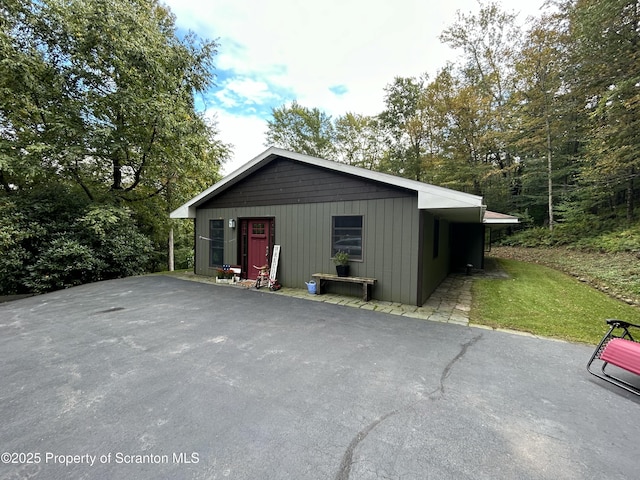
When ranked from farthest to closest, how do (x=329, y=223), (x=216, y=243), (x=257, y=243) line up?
(x=216, y=243)
(x=257, y=243)
(x=329, y=223)

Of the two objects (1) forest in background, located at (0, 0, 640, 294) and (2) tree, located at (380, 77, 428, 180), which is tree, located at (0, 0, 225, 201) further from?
(2) tree, located at (380, 77, 428, 180)

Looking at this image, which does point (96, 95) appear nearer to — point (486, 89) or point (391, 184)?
point (391, 184)

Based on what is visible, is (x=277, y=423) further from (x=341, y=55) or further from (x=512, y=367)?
(x=341, y=55)

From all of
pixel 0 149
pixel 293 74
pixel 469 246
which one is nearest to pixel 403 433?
pixel 469 246

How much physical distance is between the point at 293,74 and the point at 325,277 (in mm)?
13332

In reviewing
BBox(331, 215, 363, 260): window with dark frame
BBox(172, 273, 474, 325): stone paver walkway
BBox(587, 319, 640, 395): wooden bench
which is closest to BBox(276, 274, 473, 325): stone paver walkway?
BBox(172, 273, 474, 325): stone paver walkway

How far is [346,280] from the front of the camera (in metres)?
5.79

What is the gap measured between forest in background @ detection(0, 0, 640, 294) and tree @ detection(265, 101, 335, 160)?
752 centimetres

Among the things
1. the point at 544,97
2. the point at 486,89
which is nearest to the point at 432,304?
the point at 544,97

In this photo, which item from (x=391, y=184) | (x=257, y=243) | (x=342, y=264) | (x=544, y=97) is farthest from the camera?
(x=544, y=97)

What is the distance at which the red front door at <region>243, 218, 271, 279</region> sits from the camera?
7645 millimetres

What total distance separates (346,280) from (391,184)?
7.62 feet

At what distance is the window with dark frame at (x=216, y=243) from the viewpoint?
862cm

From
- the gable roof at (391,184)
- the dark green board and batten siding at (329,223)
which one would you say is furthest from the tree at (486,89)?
the gable roof at (391,184)
